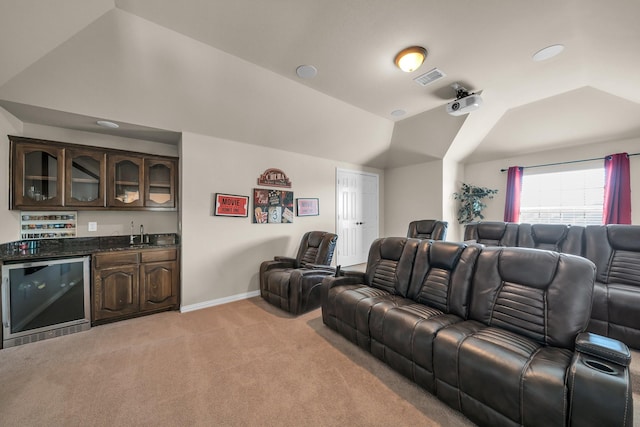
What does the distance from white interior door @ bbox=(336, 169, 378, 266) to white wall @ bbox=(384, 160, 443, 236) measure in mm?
362

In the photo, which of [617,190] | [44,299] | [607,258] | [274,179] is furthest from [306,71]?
[617,190]

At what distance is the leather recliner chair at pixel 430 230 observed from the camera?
4.10 m

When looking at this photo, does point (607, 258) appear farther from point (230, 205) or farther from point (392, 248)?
point (230, 205)

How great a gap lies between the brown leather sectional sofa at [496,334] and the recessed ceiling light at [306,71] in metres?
2.30

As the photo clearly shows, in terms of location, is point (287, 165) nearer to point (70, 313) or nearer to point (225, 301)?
point (225, 301)

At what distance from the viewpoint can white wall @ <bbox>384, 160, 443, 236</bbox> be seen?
17.0 ft

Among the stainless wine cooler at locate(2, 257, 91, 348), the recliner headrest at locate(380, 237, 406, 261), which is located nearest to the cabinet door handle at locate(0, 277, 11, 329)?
the stainless wine cooler at locate(2, 257, 91, 348)

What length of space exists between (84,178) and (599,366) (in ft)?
16.2

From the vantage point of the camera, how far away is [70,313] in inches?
107

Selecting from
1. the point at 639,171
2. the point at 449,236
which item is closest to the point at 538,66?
the point at 639,171

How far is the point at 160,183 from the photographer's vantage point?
3.59m

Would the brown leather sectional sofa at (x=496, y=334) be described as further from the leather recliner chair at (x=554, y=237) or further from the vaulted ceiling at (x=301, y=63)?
the vaulted ceiling at (x=301, y=63)

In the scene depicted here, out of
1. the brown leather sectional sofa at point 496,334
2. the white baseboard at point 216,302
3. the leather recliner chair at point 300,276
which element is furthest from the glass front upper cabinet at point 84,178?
the brown leather sectional sofa at point 496,334

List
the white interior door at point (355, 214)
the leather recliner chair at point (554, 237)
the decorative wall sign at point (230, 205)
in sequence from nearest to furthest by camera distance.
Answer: the leather recliner chair at point (554, 237) → the decorative wall sign at point (230, 205) → the white interior door at point (355, 214)
